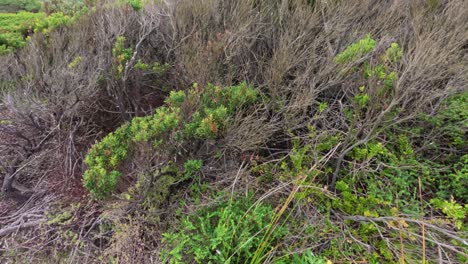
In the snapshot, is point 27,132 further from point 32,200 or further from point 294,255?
point 294,255

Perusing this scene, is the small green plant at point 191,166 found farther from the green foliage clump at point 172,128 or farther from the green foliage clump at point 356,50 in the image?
the green foliage clump at point 356,50

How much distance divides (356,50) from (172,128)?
1584 mm

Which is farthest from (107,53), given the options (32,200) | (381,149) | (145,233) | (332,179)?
(381,149)

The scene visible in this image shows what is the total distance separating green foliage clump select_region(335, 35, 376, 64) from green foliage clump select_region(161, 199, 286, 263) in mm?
1345

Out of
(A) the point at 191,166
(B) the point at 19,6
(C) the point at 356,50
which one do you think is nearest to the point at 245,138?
(A) the point at 191,166

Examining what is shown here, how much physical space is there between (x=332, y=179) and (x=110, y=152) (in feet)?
6.07

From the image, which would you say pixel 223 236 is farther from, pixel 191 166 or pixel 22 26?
pixel 22 26

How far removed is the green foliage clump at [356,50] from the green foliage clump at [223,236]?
4.41 ft

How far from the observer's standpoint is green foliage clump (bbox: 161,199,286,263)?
209 cm

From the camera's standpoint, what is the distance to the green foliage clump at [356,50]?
2.27 m

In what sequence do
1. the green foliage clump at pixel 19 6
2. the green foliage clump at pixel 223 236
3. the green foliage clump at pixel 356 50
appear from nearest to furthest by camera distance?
the green foliage clump at pixel 223 236, the green foliage clump at pixel 356 50, the green foliage clump at pixel 19 6

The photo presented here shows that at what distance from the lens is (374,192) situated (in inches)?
92.7

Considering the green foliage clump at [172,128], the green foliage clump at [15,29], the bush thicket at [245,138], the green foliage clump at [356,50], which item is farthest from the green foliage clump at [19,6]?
the green foliage clump at [356,50]

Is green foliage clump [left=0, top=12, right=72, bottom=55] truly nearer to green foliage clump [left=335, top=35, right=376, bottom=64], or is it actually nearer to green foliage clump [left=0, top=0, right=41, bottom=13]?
green foliage clump [left=0, top=0, right=41, bottom=13]
